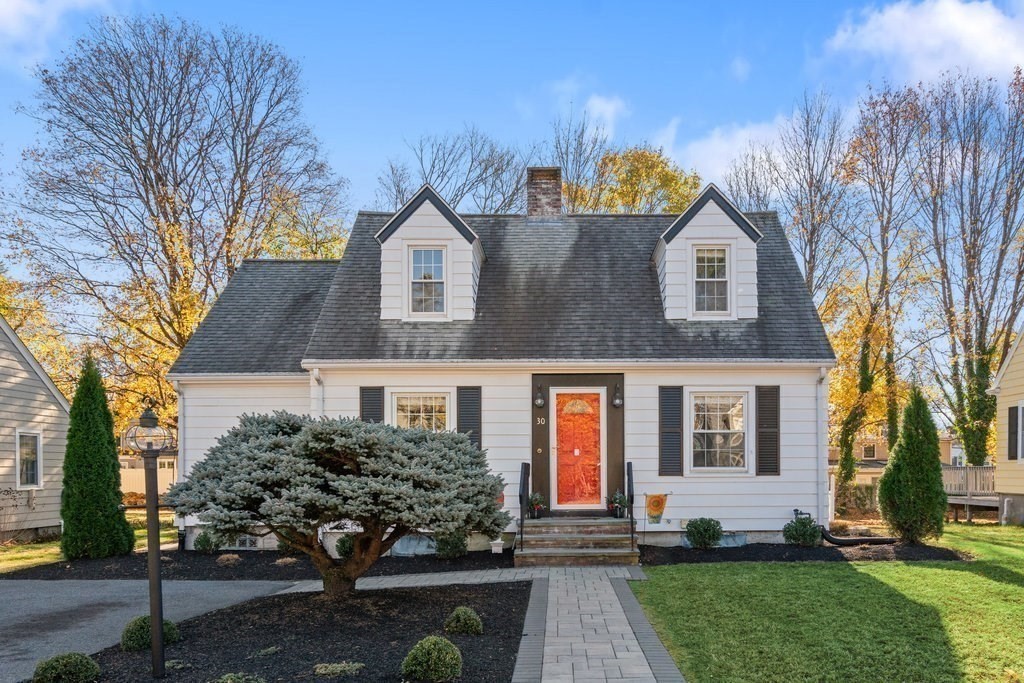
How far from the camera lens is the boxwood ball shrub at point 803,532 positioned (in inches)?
522

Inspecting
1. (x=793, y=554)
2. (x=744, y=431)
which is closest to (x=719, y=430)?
(x=744, y=431)

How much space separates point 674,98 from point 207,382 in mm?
11242

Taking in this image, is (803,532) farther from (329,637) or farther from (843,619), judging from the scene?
(329,637)

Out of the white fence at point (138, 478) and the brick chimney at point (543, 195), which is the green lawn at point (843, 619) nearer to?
the brick chimney at point (543, 195)

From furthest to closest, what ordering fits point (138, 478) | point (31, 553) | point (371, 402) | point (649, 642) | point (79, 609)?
1. point (138, 478)
2. point (31, 553)
3. point (371, 402)
4. point (79, 609)
5. point (649, 642)

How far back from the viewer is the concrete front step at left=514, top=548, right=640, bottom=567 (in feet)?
41.0

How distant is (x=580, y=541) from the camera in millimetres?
12852

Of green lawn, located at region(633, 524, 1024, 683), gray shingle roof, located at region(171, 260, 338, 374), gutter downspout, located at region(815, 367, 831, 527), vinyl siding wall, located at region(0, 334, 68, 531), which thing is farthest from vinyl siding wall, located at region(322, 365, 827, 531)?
vinyl siding wall, located at region(0, 334, 68, 531)

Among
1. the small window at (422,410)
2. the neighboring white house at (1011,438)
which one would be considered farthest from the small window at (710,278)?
the neighboring white house at (1011,438)

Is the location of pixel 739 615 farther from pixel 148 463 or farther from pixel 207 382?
pixel 207 382

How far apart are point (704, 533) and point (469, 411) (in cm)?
465

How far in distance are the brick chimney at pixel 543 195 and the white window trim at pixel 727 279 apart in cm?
367

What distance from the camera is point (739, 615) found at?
8422 mm

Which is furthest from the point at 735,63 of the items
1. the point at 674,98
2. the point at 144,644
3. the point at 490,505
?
the point at 144,644
